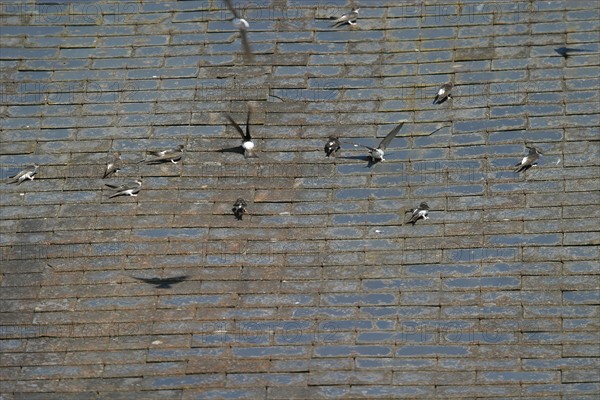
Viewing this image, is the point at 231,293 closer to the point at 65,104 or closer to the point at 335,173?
the point at 335,173

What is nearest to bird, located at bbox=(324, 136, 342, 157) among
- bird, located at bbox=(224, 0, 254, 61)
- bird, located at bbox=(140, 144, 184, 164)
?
bird, located at bbox=(140, 144, 184, 164)

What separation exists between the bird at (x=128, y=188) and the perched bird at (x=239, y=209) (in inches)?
52.6

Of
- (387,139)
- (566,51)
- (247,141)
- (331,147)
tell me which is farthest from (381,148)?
(566,51)

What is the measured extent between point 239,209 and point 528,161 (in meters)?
3.59

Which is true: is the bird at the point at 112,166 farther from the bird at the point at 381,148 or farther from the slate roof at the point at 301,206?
the bird at the point at 381,148

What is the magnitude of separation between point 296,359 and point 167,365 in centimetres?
145

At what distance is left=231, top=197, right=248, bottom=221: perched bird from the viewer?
2100cm

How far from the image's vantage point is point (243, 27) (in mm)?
23297

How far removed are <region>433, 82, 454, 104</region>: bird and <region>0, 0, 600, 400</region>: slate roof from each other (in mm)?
106

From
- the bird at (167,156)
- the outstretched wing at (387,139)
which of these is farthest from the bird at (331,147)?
the bird at (167,156)

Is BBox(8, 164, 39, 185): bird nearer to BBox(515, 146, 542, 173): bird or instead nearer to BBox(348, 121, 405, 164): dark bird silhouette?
BBox(348, 121, 405, 164): dark bird silhouette

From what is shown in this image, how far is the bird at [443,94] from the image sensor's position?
2225 cm

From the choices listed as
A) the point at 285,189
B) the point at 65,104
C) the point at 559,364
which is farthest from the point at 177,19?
the point at 559,364

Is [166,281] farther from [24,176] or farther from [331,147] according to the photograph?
[331,147]
